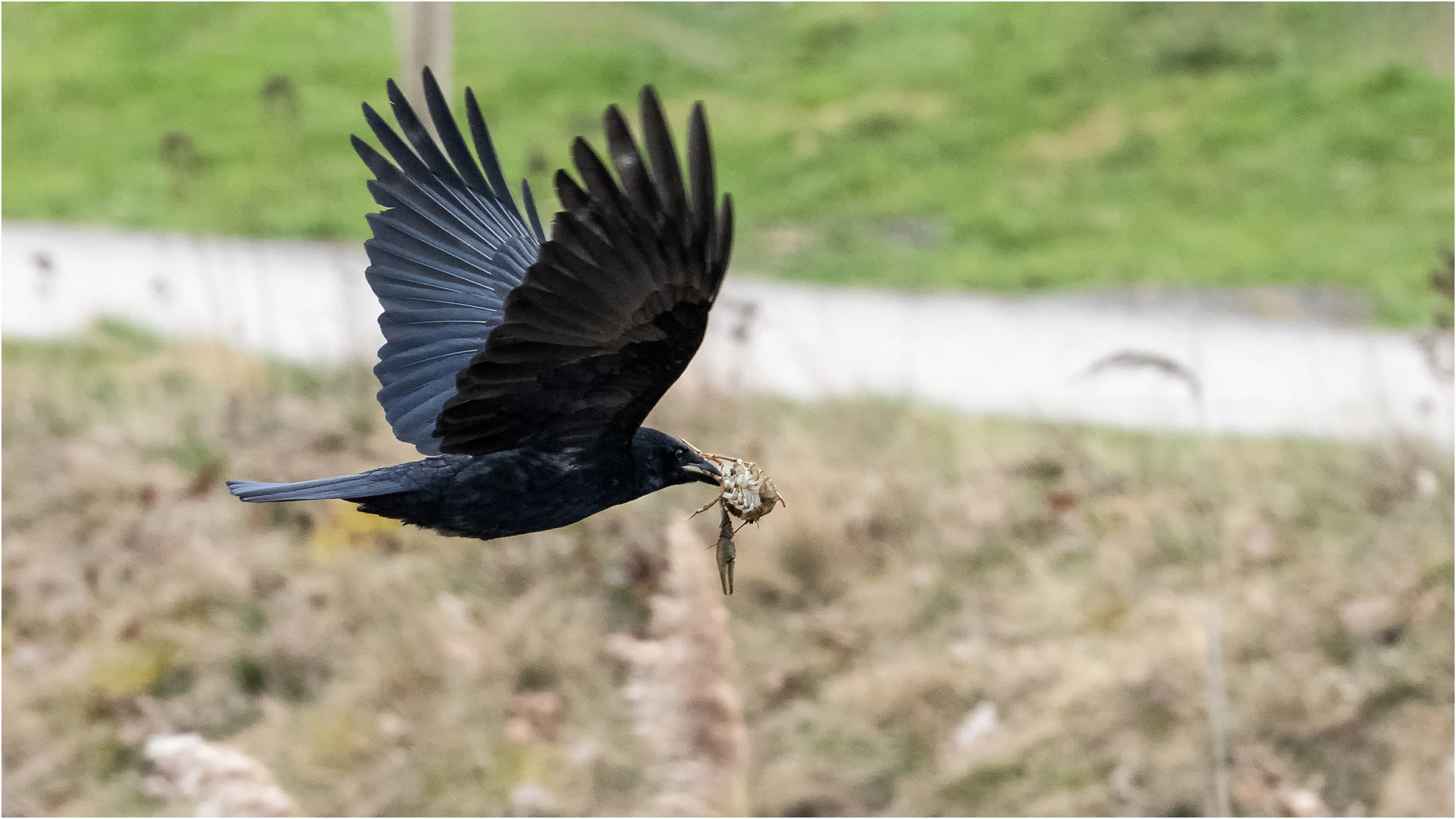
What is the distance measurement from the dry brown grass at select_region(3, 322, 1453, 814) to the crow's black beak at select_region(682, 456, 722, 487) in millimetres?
1987

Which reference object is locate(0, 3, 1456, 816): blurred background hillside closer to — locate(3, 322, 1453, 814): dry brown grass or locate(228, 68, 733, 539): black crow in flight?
locate(3, 322, 1453, 814): dry brown grass

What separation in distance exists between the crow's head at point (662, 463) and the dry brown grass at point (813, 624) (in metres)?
2.00

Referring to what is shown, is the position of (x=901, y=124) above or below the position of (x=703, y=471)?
above

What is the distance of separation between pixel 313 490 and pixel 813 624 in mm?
2515

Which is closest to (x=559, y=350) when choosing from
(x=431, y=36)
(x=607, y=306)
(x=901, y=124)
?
(x=607, y=306)

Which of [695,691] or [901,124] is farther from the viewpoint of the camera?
[901,124]

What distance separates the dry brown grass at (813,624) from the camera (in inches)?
135

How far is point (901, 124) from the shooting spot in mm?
8703

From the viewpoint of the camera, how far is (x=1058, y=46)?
8805mm

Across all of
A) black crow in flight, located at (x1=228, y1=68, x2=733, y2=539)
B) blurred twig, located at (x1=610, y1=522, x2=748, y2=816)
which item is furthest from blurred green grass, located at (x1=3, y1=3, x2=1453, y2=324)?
blurred twig, located at (x1=610, y1=522, x2=748, y2=816)

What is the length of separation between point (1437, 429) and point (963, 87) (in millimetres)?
5110

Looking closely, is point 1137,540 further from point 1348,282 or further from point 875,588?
point 1348,282

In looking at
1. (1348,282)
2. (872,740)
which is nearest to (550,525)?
(872,740)

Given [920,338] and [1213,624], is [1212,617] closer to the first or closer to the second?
[1213,624]
